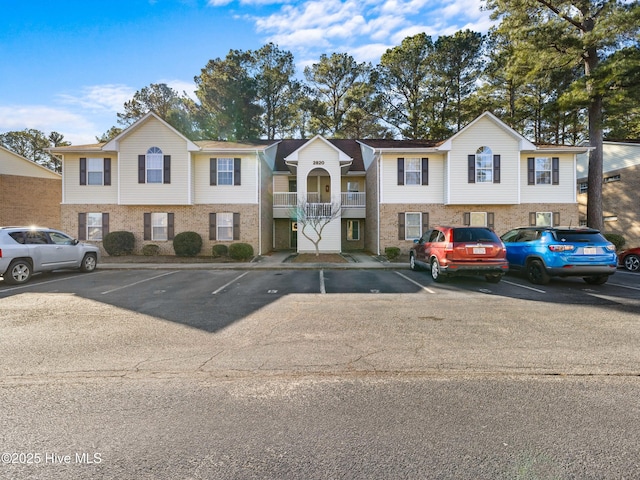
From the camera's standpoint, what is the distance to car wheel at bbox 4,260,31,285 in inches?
413

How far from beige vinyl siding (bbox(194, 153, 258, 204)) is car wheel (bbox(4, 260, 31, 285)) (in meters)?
10.1

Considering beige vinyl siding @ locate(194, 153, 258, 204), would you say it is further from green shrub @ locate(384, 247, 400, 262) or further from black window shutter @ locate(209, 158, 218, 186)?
green shrub @ locate(384, 247, 400, 262)

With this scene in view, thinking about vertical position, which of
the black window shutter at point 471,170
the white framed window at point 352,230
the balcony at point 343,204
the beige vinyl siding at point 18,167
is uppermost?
the beige vinyl siding at point 18,167

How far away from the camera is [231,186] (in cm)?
2039

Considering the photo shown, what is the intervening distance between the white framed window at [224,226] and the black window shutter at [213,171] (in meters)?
1.94

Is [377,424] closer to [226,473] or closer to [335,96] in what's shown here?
[226,473]

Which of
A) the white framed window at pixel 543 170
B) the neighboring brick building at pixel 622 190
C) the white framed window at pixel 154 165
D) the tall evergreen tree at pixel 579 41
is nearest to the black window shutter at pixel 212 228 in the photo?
the white framed window at pixel 154 165

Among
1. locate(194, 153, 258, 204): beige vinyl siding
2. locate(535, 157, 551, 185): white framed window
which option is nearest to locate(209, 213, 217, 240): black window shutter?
locate(194, 153, 258, 204): beige vinyl siding

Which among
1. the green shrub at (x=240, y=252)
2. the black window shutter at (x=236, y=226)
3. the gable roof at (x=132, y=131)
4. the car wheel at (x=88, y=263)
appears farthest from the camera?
the black window shutter at (x=236, y=226)

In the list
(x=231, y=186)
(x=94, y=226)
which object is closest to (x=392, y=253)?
(x=231, y=186)

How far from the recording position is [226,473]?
2.45 metres

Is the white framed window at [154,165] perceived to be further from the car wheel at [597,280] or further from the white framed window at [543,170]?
the white framed window at [543,170]

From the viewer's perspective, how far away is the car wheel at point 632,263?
13.7 meters

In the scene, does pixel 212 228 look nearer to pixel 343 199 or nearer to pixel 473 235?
pixel 343 199
